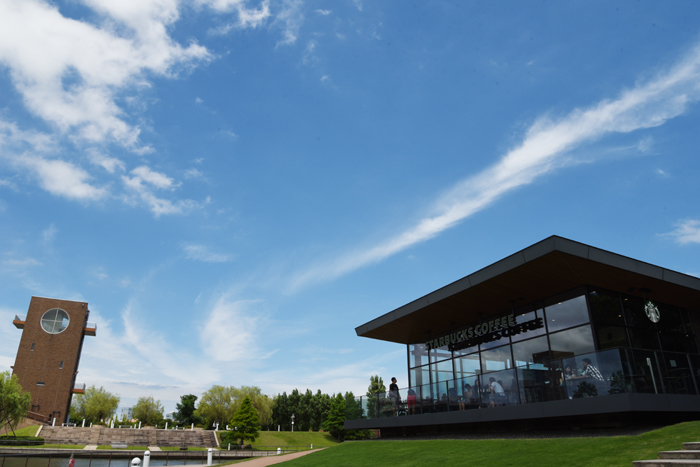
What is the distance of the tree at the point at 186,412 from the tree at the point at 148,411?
8.55 metres

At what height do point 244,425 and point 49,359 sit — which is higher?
point 49,359

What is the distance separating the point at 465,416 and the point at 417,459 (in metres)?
3.63

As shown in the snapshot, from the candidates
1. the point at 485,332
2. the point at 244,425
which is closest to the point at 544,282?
the point at 485,332

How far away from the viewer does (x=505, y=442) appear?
13.2 metres

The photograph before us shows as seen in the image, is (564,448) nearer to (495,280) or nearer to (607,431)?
(607,431)

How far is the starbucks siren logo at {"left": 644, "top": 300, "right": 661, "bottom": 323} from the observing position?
16.4 m

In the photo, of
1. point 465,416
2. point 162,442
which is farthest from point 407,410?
point 162,442

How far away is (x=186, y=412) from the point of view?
8806 centimetres

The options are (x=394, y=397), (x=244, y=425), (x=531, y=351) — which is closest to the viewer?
(x=531, y=351)

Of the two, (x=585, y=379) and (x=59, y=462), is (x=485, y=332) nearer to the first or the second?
(x=585, y=379)

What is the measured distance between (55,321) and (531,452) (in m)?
68.9

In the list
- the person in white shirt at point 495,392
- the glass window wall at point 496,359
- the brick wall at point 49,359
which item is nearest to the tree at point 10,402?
the brick wall at point 49,359

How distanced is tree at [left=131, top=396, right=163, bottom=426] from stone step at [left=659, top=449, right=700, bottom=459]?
83.3 m

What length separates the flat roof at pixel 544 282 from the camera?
13.5m
